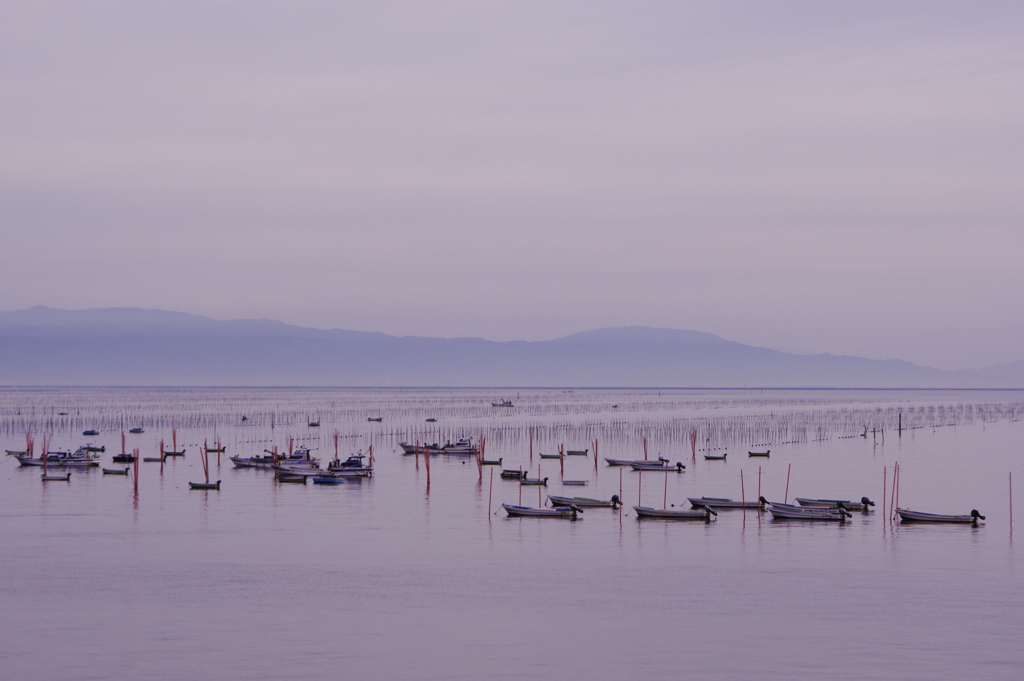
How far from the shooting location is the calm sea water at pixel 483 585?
2689 cm

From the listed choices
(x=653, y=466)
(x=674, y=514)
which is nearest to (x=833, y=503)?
(x=674, y=514)

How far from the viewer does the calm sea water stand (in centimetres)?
2689

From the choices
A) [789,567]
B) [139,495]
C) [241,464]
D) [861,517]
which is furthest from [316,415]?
[789,567]

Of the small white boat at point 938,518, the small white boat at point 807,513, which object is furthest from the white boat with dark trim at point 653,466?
the small white boat at point 938,518

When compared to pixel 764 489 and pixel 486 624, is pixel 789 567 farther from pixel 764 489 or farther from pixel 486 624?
pixel 764 489

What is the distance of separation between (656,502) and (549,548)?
1654 centimetres

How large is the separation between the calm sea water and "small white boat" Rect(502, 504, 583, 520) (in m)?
0.82

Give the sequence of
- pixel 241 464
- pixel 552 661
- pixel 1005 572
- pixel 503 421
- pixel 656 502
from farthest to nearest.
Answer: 1. pixel 503 421
2. pixel 241 464
3. pixel 656 502
4. pixel 1005 572
5. pixel 552 661

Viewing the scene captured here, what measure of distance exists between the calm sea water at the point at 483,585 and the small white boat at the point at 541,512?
2.70 feet

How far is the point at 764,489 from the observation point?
208 feet

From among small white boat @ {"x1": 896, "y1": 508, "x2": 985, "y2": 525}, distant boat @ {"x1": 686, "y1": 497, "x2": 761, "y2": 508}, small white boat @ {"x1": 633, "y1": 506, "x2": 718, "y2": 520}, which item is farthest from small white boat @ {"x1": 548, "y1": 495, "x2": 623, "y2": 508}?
small white boat @ {"x1": 896, "y1": 508, "x2": 985, "y2": 525}

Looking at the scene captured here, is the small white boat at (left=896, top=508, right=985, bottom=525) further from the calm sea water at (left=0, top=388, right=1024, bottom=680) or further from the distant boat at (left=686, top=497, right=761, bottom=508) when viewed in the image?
the distant boat at (left=686, top=497, right=761, bottom=508)

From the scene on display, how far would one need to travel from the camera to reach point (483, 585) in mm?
35531

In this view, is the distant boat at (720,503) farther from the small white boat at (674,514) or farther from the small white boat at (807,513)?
the small white boat at (674,514)
